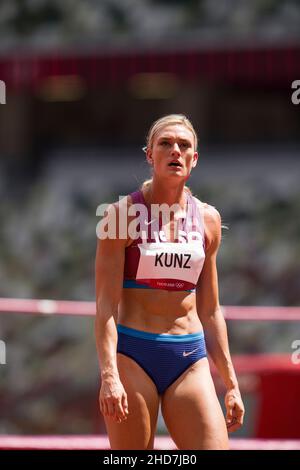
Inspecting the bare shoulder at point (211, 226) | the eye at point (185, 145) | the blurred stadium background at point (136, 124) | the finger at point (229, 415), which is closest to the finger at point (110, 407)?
the finger at point (229, 415)

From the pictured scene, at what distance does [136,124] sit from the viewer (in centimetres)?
1950

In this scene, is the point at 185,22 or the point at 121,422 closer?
the point at 121,422

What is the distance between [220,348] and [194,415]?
368 mm

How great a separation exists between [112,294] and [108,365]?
1.02 feet

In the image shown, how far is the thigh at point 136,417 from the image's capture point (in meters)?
4.43

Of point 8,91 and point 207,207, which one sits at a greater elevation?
point 8,91

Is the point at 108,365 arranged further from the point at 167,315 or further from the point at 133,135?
the point at 133,135

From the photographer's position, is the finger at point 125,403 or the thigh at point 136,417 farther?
the thigh at point 136,417

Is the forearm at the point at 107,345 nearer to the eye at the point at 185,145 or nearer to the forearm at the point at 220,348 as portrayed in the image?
the forearm at the point at 220,348

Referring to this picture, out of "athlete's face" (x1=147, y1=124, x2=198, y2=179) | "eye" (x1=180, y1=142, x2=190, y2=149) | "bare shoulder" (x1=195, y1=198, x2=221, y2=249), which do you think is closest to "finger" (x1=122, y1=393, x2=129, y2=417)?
"bare shoulder" (x1=195, y1=198, x2=221, y2=249)

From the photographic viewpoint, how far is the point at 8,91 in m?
18.8

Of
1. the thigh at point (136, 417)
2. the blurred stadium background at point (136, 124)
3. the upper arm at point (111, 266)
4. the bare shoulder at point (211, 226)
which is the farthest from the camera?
the blurred stadium background at point (136, 124)

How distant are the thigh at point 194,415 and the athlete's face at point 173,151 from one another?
835 millimetres
